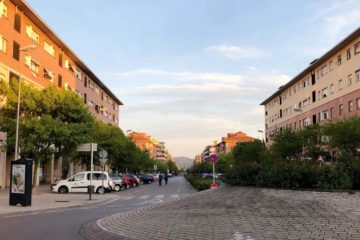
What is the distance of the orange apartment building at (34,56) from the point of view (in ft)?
Answer: 116

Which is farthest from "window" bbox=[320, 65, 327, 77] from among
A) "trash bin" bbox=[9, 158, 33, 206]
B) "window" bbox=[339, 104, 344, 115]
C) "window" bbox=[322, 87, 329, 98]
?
"trash bin" bbox=[9, 158, 33, 206]

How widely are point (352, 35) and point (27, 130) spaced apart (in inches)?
1285

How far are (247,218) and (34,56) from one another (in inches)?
1448

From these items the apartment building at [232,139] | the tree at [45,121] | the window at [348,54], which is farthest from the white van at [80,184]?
the apartment building at [232,139]

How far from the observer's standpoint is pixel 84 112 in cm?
3256

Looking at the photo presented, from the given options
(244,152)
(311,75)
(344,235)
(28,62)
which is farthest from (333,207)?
(244,152)

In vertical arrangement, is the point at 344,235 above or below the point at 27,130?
below

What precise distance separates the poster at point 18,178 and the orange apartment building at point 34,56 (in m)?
8.30

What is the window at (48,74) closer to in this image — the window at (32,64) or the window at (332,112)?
the window at (32,64)

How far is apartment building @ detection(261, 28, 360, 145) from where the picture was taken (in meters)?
46.4

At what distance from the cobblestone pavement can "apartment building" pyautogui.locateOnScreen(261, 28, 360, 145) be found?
33763 mm

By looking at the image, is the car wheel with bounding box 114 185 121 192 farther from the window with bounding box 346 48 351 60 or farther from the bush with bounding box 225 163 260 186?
the window with bounding box 346 48 351 60

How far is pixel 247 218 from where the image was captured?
10.1m

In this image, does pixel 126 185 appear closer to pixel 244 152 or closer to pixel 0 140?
pixel 0 140
